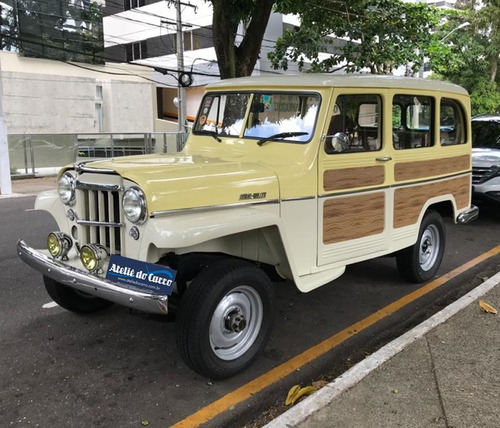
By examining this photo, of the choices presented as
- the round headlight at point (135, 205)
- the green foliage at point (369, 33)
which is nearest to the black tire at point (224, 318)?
the round headlight at point (135, 205)

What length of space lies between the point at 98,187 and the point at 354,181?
79.9 inches

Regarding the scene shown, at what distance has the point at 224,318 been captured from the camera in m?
3.40

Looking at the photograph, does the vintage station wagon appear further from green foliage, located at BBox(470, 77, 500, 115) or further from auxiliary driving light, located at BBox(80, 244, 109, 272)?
green foliage, located at BBox(470, 77, 500, 115)

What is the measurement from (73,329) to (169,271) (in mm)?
1672

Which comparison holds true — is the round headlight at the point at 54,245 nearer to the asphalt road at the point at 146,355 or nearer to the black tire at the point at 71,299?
the black tire at the point at 71,299

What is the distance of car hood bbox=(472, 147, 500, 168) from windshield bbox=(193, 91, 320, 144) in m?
5.25

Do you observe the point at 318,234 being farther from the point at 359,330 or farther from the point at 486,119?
the point at 486,119

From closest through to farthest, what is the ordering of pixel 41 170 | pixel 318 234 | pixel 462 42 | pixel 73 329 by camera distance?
pixel 318 234 → pixel 73 329 → pixel 41 170 → pixel 462 42

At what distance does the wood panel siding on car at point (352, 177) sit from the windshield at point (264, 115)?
0.36 meters

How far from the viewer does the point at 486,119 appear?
957 centimetres

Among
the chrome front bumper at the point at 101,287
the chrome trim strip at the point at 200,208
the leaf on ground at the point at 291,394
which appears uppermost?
the chrome trim strip at the point at 200,208

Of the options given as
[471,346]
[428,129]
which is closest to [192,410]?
[471,346]

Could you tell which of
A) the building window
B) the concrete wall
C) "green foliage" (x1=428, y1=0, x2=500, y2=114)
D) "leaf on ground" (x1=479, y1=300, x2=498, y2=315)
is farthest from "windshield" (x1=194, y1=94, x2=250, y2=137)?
the building window

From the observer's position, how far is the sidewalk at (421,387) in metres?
2.87
